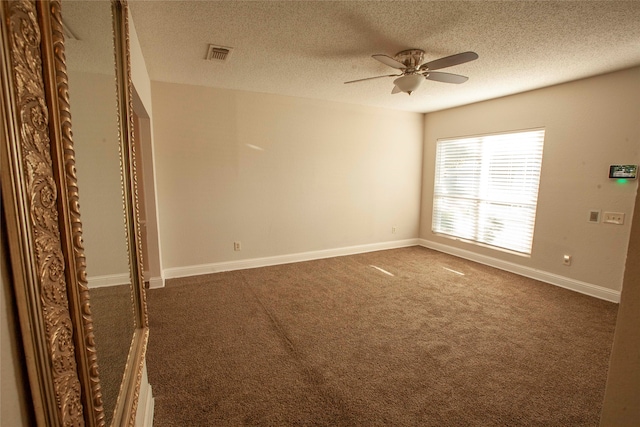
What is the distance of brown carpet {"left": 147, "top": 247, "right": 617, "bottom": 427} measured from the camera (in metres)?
1.79

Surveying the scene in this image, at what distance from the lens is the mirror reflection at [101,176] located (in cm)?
71

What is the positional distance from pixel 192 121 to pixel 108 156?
3167mm

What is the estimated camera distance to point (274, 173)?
439 cm

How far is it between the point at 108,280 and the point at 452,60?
266 centimetres

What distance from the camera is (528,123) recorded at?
155 inches

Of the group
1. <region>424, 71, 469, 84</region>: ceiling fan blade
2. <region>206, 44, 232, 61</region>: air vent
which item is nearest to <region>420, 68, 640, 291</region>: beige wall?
<region>424, 71, 469, 84</region>: ceiling fan blade

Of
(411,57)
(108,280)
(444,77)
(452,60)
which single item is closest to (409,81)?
(411,57)

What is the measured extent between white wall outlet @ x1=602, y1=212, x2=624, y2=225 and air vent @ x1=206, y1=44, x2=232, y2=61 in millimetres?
4329

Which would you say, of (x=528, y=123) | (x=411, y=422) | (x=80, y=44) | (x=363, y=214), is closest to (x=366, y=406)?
(x=411, y=422)

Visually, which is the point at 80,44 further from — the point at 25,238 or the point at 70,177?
the point at 25,238

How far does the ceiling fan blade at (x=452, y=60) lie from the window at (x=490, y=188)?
2.29 metres

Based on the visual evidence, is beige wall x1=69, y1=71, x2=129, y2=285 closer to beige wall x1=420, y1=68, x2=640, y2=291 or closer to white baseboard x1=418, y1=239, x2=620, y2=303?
beige wall x1=420, y1=68, x2=640, y2=291

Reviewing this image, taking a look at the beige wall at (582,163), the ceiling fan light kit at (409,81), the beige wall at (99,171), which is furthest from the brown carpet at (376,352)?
the ceiling fan light kit at (409,81)

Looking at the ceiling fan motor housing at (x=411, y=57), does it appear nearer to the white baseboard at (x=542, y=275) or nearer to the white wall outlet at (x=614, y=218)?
the white wall outlet at (x=614, y=218)
